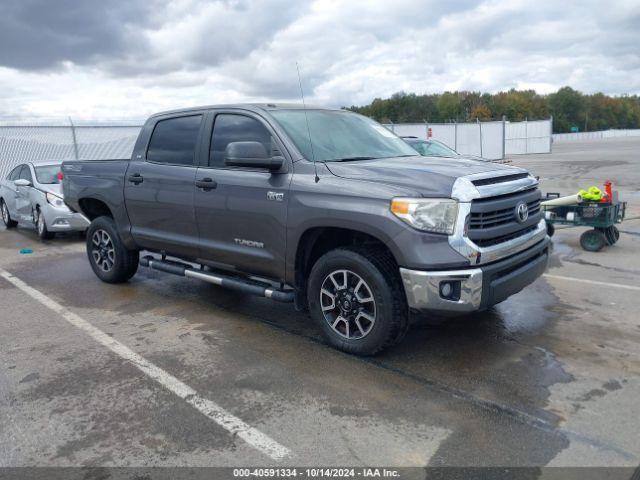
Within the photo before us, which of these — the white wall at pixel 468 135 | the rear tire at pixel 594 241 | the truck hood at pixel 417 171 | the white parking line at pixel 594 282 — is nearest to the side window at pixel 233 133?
the truck hood at pixel 417 171

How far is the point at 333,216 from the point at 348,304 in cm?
69

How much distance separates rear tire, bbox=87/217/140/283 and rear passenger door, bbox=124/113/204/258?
1.59 ft

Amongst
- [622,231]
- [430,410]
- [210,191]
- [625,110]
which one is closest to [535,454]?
[430,410]

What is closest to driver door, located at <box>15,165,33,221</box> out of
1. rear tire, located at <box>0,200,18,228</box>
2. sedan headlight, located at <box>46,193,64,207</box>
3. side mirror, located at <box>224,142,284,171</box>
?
sedan headlight, located at <box>46,193,64,207</box>

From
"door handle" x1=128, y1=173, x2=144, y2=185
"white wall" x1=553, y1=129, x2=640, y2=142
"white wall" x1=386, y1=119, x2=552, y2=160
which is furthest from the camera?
"white wall" x1=553, y1=129, x2=640, y2=142

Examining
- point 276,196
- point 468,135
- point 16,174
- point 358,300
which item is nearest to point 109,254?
point 276,196

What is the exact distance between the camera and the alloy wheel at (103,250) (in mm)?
6840

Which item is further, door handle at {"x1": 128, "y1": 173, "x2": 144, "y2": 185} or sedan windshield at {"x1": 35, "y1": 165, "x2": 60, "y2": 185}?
sedan windshield at {"x1": 35, "y1": 165, "x2": 60, "y2": 185}

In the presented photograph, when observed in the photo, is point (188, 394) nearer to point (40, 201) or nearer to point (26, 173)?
point (40, 201)

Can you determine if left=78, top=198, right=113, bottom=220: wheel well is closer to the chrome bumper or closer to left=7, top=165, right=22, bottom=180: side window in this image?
the chrome bumper

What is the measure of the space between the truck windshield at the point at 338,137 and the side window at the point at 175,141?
3.31 feet

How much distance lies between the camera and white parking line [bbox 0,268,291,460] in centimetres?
326

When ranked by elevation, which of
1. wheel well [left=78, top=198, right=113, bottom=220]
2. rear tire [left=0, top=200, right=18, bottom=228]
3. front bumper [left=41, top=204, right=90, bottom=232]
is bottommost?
rear tire [left=0, top=200, right=18, bottom=228]

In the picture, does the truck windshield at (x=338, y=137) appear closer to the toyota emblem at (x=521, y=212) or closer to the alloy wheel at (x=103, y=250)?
the toyota emblem at (x=521, y=212)
